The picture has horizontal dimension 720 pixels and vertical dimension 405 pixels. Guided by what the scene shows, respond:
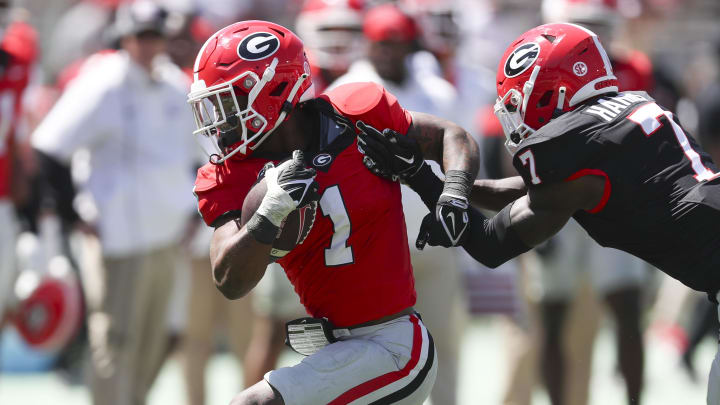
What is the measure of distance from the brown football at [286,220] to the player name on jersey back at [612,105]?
→ 0.93m

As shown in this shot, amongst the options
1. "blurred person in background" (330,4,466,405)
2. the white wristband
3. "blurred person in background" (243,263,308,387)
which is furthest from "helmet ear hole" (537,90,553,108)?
"blurred person in background" (243,263,308,387)

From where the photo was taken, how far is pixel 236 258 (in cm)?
334

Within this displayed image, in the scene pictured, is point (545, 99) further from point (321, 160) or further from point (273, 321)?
point (273, 321)

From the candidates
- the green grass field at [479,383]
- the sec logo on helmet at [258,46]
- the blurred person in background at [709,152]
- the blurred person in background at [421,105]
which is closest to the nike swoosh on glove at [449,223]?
the sec logo on helmet at [258,46]

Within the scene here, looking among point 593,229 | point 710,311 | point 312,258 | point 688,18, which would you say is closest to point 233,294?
point 312,258

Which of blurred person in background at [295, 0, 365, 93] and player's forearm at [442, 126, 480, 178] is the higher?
player's forearm at [442, 126, 480, 178]

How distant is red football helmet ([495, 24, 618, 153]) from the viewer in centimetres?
370

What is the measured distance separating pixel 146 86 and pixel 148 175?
46 cm

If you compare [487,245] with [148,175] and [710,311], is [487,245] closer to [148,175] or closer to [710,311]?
[148,175]

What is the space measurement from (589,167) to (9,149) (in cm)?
375

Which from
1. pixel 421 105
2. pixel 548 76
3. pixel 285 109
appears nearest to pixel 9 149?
pixel 421 105

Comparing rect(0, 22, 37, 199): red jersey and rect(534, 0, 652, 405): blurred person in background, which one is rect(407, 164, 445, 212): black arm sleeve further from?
rect(0, 22, 37, 199): red jersey

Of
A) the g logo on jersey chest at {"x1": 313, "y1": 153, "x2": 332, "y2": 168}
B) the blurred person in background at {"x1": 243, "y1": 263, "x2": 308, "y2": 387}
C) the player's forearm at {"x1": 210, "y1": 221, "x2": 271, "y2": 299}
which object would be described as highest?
the g logo on jersey chest at {"x1": 313, "y1": 153, "x2": 332, "y2": 168}

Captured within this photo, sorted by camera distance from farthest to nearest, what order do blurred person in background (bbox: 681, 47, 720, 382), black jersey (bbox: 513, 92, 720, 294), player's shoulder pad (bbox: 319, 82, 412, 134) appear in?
blurred person in background (bbox: 681, 47, 720, 382) < player's shoulder pad (bbox: 319, 82, 412, 134) < black jersey (bbox: 513, 92, 720, 294)
